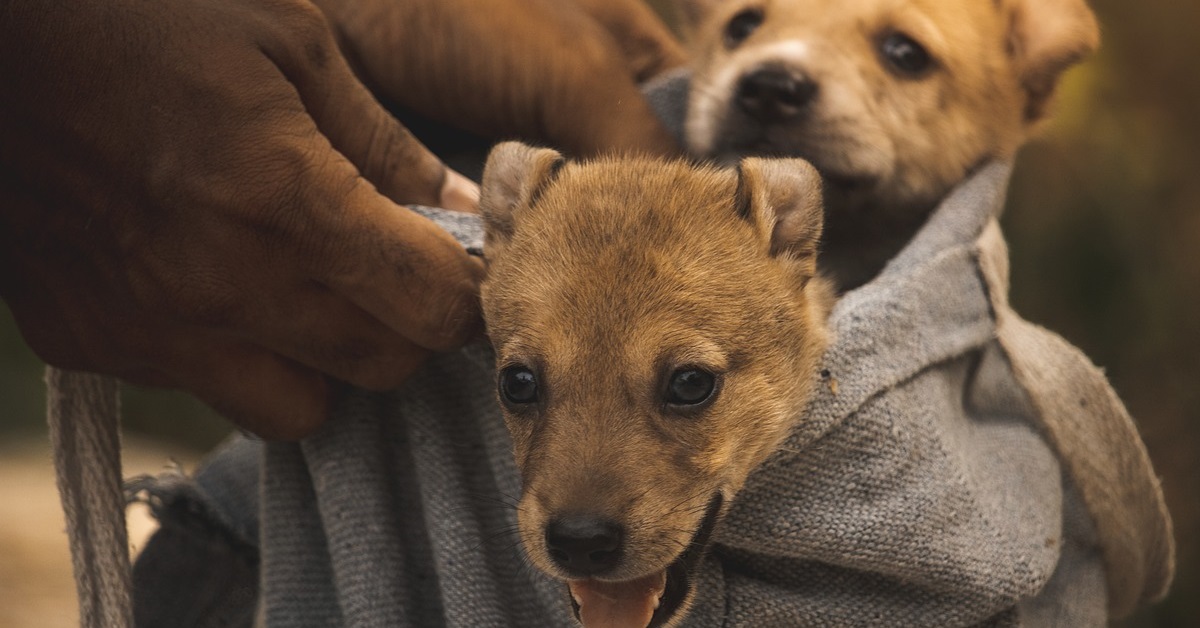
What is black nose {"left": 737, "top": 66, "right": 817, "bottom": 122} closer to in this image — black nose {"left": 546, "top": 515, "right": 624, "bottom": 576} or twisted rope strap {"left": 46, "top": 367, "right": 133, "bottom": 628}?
black nose {"left": 546, "top": 515, "right": 624, "bottom": 576}

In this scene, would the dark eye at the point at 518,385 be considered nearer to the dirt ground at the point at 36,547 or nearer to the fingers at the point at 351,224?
the fingers at the point at 351,224

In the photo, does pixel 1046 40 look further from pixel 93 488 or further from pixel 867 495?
pixel 93 488

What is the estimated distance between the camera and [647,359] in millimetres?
1330

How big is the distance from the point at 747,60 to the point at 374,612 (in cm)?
130

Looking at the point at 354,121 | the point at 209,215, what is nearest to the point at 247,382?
the point at 209,215

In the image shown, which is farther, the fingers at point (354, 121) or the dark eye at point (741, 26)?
the dark eye at point (741, 26)

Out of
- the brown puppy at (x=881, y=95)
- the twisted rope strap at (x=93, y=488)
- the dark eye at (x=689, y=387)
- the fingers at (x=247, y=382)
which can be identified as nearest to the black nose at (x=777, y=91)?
the brown puppy at (x=881, y=95)

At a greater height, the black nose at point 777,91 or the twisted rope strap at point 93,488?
the twisted rope strap at point 93,488

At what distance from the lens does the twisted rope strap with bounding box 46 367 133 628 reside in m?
1.58

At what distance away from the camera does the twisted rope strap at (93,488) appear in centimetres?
158

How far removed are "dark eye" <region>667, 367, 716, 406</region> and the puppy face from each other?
90 centimetres

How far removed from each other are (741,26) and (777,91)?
45cm

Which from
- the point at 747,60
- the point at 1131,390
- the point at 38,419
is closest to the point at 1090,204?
the point at 1131,390

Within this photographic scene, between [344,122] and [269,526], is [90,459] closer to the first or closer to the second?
[269,526]
